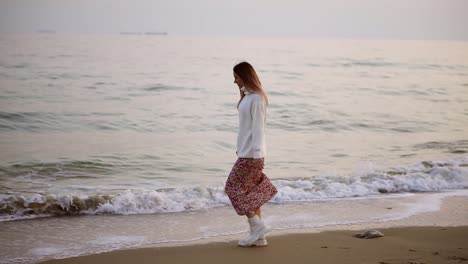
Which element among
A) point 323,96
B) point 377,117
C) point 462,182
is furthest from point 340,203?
point 323,96

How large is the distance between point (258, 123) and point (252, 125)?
66mm

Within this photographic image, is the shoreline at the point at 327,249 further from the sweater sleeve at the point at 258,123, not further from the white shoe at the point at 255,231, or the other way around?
the sweater sleeve at the point at 258,123

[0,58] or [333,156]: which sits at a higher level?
[0,58]

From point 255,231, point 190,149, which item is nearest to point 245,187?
point 255,231

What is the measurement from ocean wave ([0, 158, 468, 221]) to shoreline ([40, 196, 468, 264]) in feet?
6.35

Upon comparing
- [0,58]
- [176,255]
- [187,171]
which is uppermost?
[0,58]

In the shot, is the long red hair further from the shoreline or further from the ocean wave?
the ocean wave

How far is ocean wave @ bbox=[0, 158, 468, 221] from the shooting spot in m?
7.82

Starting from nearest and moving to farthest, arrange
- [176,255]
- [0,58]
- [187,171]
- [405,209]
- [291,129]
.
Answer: [176,255]
[405,209]
[187,171]
[291,129]
[0,58]

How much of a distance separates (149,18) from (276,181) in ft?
111

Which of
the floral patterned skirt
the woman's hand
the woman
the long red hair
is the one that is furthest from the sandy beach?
the long red hair

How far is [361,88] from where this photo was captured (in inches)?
1041

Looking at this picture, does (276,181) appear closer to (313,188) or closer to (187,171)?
(313,188)

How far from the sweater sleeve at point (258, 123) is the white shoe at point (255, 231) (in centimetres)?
66
